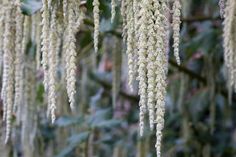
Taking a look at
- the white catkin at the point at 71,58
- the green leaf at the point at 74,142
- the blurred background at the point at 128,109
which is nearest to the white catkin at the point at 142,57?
the white catkin at the point at 71,58

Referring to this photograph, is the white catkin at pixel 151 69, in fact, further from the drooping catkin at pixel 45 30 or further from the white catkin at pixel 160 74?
the drooping catkin at pixel 45 30

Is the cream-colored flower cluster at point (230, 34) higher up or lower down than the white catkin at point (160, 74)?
higher up

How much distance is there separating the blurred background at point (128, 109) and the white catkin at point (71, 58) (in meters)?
0.97

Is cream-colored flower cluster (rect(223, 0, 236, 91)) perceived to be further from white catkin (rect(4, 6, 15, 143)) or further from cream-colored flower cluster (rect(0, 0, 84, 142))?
white catkin (rect(4, 6, 15, 143))

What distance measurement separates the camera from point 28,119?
2.52 m

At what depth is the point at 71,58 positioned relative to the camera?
4.82 feet

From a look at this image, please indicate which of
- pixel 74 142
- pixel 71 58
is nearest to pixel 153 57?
pixel 71 58

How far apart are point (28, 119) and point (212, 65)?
1035 mm

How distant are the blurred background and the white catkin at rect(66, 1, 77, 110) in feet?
3.17

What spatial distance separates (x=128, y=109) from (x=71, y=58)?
2197 millimetres

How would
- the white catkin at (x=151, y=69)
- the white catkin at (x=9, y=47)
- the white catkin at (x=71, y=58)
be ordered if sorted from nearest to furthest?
the white catkin at (x=151, y=69)
the white catkin at (x=71, y=58)
the white catkin at (x=9, y=47)

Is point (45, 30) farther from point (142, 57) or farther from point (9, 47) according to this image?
point (142, 57)

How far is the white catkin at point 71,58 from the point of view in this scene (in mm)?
1436

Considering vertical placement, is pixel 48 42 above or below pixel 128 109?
above
